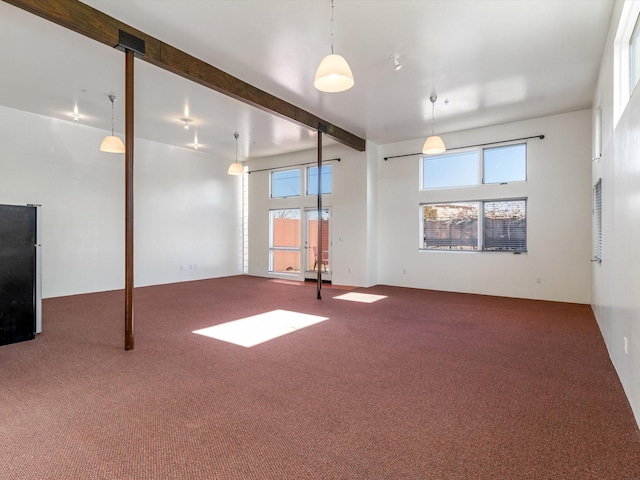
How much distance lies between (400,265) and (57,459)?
296 inches

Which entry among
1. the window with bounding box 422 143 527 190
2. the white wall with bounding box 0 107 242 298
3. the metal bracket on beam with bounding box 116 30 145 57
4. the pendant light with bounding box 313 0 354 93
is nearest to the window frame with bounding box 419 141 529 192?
the window with bounding box 422 143 527 190

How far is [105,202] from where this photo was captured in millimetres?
7676

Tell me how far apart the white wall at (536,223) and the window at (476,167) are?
0.18 m

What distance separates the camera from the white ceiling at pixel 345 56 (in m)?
3.58

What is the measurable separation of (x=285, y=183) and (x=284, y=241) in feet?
5.75

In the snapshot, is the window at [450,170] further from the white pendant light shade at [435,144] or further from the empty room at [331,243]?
the white pendant light shade at [435,144]

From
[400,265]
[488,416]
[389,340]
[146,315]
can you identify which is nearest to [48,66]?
[146,315]

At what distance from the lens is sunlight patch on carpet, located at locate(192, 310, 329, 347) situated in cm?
420

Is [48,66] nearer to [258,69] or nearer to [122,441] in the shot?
[258,69]

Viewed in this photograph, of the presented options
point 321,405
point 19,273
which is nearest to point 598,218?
point 321,405

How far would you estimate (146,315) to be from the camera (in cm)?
537

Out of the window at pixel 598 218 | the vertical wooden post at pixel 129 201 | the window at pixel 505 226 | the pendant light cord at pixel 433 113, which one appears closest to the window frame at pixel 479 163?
the window at pixel 505 226

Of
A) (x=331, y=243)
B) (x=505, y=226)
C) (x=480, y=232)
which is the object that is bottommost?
(x=331, y=243)

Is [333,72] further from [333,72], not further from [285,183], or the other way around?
[285,183]
